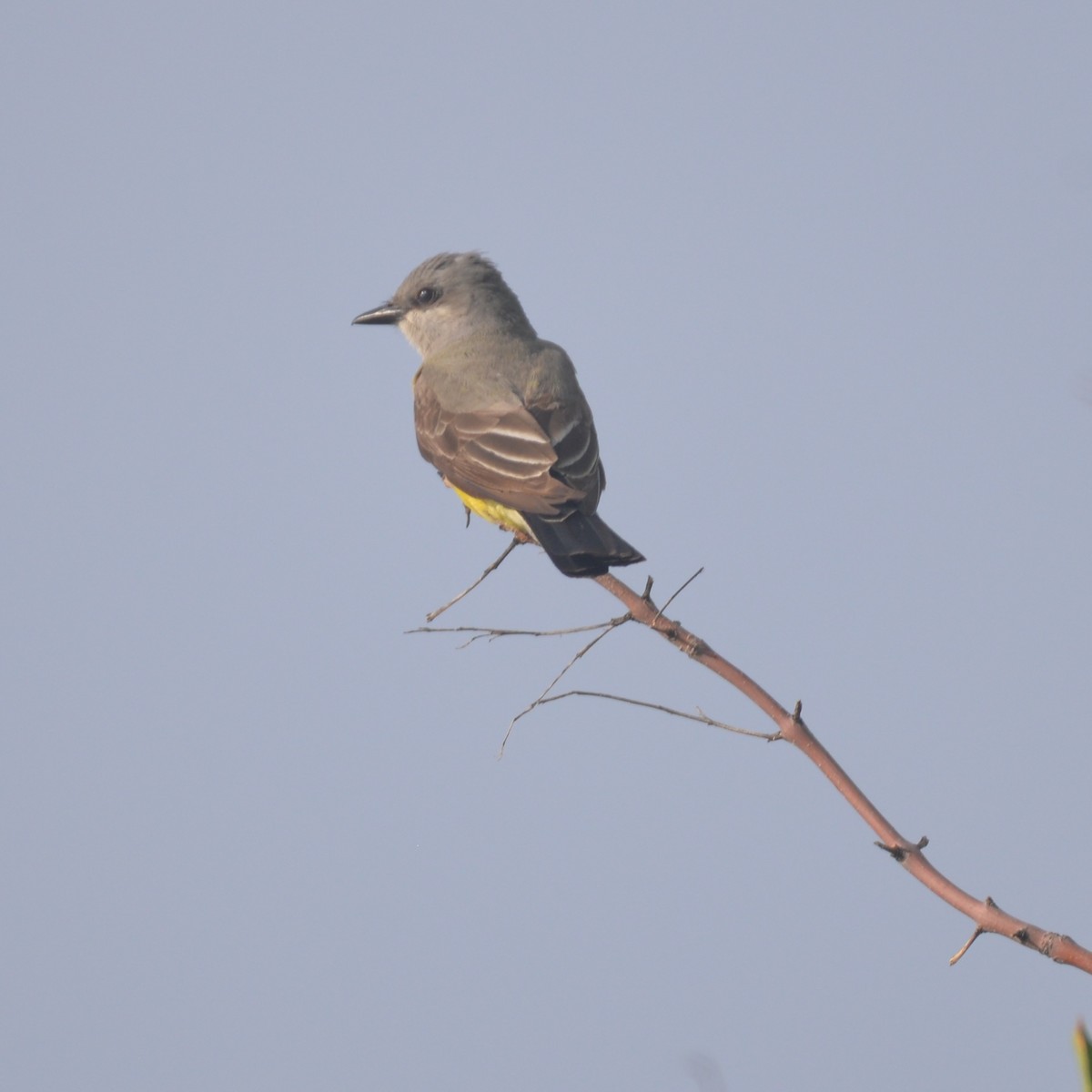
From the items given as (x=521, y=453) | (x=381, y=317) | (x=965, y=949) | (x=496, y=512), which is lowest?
(x=965, y=949)

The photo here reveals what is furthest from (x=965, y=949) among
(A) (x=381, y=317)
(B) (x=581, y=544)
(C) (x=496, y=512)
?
(A) (x=381, y=317)

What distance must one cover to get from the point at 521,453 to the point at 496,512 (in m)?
0.37

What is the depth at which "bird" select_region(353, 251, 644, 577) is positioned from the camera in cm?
515

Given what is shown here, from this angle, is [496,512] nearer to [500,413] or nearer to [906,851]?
[500,413]

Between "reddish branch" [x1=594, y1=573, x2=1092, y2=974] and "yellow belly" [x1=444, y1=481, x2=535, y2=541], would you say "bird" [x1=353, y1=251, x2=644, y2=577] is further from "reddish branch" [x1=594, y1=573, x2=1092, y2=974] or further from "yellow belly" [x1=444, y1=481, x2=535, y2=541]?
"reddish branch" [x1=594, y1=573, x2=1092, y2=974]

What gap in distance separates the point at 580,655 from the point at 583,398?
3207mm

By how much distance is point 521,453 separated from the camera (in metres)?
5.67

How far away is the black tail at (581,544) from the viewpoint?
4648 millimetres

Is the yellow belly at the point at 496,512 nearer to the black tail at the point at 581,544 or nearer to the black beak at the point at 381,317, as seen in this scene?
the black tail at the point at 581,544

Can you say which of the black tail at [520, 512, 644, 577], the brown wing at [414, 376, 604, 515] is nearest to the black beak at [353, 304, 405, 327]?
the brown wing at [414, 376, 604, 515]

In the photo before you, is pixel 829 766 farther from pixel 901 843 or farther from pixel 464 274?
pixel 464 274

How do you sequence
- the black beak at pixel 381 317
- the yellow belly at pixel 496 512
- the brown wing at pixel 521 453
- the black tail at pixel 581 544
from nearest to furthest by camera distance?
the black tail at pixel 581 544, the brown wing at pixel 521 453, the yellow belly at pixel 496 512, the black beak at pixel 381 317

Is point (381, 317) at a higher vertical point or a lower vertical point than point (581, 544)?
higher

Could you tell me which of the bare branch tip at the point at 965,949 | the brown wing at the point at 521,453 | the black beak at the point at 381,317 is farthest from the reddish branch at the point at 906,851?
the black beak at the point at 381,317
